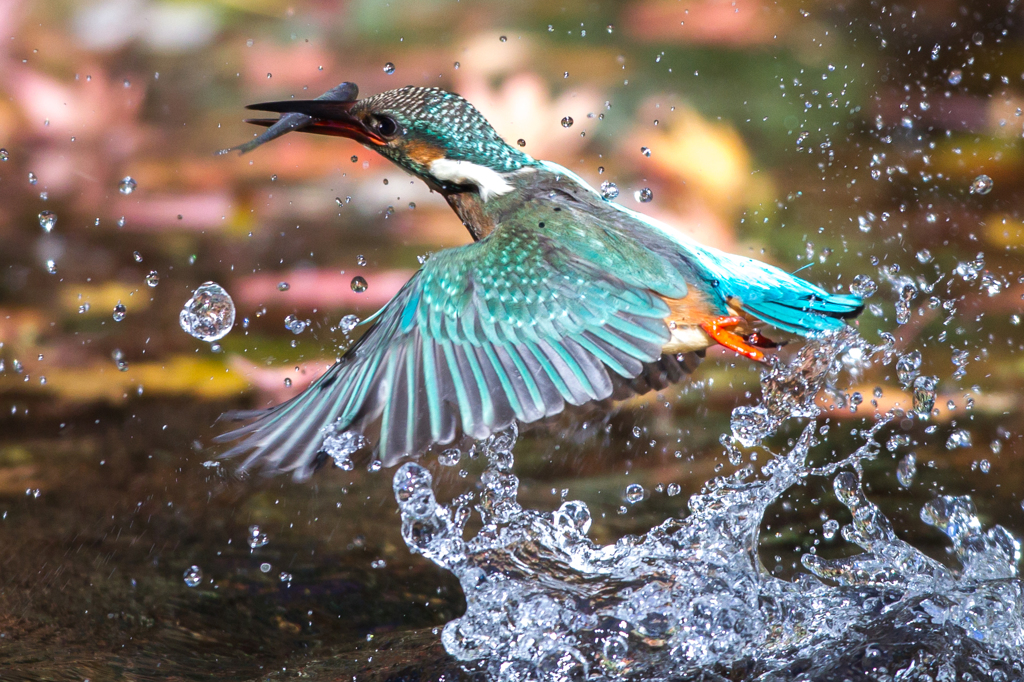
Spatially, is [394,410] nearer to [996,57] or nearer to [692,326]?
[692,326]

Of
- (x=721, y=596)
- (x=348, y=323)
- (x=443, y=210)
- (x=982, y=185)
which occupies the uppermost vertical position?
(x=443, y=210)

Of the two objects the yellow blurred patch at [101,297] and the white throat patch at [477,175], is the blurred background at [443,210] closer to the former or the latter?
the yellow blurred patch at [101,297]

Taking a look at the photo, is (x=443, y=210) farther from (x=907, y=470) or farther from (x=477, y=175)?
(x=907, y=470)

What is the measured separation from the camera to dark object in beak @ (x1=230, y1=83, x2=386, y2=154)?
1.84 m

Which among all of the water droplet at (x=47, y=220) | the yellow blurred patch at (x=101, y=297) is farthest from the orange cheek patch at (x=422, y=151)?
the water droplet at (x=47, y=220)

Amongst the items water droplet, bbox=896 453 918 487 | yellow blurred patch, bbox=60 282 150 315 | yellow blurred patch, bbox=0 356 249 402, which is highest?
yellow blurred patch, bbox=60 282 150 315

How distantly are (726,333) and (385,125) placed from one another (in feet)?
2.45

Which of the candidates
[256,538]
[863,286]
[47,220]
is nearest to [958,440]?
[863,286]

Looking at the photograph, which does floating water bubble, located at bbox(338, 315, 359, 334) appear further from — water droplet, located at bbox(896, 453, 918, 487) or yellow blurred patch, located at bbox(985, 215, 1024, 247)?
yellow blurred patch, located at bbox(985, 215, 1024, 247)

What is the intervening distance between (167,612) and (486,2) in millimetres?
2313

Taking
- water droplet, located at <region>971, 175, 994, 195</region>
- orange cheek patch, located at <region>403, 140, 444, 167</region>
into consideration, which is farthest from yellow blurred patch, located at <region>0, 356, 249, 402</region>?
water droplet, located at <region>971, 175, 994, 195</region>

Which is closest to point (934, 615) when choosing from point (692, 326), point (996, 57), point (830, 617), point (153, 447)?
point (830, 617)

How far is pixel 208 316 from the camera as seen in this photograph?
216 cm

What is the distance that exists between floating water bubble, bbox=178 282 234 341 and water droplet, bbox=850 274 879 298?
1.49 meters
